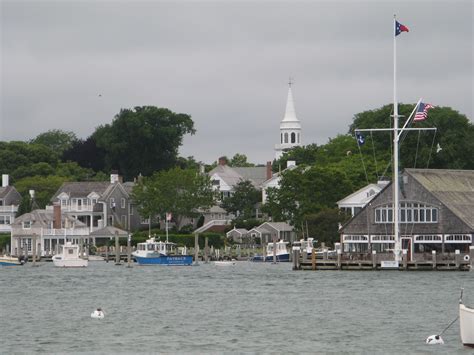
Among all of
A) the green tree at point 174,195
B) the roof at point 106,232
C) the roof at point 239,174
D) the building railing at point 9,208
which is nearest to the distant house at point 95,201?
the building railing at point 9,208

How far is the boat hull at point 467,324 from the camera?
52844mm

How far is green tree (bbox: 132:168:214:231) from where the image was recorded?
15875cm

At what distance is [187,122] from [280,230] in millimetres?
35631

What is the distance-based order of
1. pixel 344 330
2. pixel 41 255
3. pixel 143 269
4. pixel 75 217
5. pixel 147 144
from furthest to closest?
pixel 147 144 → pixel 75 217 → pixel 41 255 → pixel 143 269 → pixel 344 330

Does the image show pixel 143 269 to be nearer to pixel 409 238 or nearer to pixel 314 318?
pixel 409 238

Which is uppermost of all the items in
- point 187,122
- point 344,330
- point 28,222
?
point 187,122

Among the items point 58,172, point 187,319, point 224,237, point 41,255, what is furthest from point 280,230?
point 187,319

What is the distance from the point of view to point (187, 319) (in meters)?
67.6

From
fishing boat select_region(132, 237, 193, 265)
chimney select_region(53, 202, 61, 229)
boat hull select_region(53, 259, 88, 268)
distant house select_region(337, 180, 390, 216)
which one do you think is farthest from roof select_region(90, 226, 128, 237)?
boat hull select_region(53, 259, 88, 268)

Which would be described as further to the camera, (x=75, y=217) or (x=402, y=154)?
(x=75, y=217)

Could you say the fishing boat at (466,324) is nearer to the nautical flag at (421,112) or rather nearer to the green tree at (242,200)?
the nautical flag at (421,112)

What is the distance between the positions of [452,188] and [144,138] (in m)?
74.2

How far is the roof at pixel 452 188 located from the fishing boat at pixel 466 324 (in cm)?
5633

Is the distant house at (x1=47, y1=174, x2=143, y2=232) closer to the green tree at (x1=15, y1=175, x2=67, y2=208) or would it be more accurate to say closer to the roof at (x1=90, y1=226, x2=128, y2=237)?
the green tree at (x1=15, y1=175, x2=67, y2=208)
